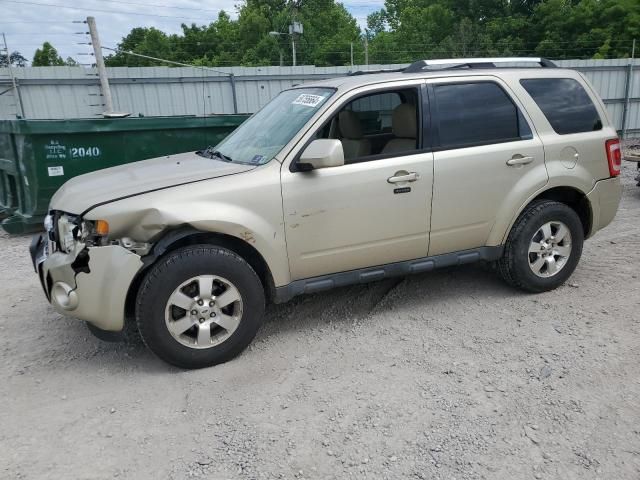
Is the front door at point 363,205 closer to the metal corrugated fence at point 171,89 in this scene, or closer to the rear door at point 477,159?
the rear door at point 477,159

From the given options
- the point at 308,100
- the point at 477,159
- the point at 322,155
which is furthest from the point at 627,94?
the point at 322,155

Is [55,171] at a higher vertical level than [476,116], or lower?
lower

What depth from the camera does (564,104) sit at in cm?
453

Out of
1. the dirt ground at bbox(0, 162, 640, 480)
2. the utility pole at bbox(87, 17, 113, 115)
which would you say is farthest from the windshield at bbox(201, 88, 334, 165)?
the utility pole at bbox(87, 17, 113, 115)

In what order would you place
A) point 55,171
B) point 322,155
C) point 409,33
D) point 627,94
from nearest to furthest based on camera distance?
1. point 322,155
2. point 55,171
3. point 627,94
4. point 409,33

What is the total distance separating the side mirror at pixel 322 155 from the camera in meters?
3.51

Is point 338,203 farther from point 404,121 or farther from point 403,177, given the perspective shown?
point 404,121

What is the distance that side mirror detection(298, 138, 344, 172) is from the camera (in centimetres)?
351

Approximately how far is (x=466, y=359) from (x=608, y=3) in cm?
4198

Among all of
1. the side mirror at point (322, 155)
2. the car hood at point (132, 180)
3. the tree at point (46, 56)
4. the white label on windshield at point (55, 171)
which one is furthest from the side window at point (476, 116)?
the tree at point (46, 56)

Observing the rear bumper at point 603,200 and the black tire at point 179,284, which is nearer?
the black tire at point 179,284

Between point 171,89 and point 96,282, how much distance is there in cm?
1283

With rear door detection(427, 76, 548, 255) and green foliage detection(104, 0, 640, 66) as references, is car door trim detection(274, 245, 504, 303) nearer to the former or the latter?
rear door detection(427, 76, 548, 255)

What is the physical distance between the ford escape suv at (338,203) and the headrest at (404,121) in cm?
1
